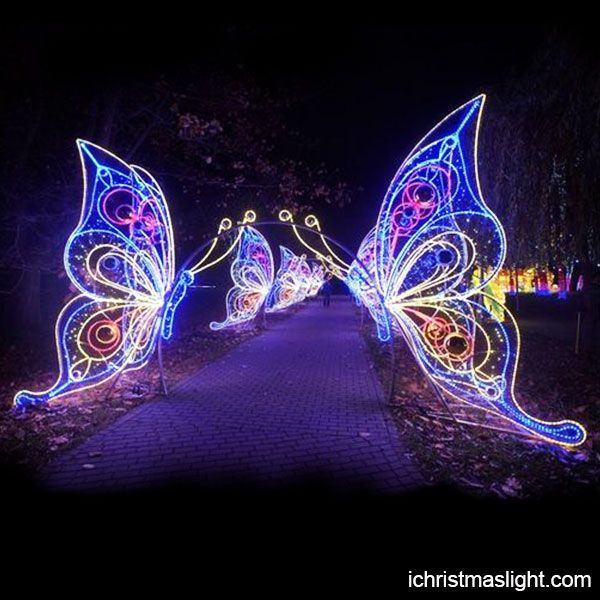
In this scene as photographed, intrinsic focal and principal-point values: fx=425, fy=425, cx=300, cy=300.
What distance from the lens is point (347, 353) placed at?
461 inches

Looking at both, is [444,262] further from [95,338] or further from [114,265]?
[95,338]

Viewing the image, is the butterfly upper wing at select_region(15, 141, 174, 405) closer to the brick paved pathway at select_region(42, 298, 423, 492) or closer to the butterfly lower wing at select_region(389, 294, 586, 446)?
the brick paved pathway at select_region(42, 298, 423, 492)

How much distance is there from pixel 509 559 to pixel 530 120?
793cm

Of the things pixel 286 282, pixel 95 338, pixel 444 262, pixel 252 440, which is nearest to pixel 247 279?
pixel 95 338

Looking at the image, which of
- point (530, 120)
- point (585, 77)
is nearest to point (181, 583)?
point (585, 77)

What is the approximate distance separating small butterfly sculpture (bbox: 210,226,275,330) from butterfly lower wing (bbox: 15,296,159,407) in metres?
7.96

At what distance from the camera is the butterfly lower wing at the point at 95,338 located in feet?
20.0

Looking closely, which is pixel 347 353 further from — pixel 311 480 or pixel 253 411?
pixel 311 480

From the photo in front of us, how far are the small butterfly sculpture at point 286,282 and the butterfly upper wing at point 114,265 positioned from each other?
49.9 feet

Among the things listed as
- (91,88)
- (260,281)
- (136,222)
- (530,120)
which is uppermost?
(91,88)

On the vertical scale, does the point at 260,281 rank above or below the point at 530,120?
below

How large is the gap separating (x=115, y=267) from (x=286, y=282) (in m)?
18.8

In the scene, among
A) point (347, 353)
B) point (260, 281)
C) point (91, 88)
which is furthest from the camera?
point (260, 281)

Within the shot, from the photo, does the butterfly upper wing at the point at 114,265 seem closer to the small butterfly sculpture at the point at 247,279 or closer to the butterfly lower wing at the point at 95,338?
the butterfly lower wing at the point at 95,338
